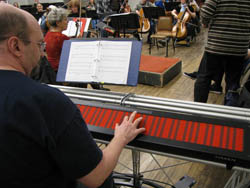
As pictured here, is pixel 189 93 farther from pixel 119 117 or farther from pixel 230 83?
pixel 119 117

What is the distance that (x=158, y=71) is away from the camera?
3338 mm

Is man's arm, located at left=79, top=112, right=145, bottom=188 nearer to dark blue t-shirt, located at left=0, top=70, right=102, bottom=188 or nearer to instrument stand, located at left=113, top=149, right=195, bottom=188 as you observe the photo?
dark blue t-shirt, located at left=0, top=70, right=102, bottom=188

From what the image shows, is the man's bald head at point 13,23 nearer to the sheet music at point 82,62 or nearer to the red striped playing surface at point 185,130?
the red striped playing surface at point 185,130

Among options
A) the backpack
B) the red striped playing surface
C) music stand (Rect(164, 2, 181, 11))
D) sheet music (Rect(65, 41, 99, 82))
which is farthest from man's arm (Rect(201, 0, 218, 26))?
the backpack

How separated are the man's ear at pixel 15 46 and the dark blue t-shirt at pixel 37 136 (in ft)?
0.21

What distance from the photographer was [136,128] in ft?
3.31

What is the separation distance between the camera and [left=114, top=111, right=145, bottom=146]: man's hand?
3.03 feet

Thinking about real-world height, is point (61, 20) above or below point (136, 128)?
above

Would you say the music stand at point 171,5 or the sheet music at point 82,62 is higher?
the music stand at point 171,5

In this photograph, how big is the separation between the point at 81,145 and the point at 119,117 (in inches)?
18.0

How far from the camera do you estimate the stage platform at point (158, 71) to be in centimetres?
330

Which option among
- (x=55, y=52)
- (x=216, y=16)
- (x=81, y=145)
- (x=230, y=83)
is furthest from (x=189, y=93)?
(x=81, y=145)

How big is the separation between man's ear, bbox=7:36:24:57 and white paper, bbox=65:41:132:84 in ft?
2.43

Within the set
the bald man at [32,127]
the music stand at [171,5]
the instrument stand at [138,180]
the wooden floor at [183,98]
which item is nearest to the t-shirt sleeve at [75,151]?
the bald man at [32,127]
